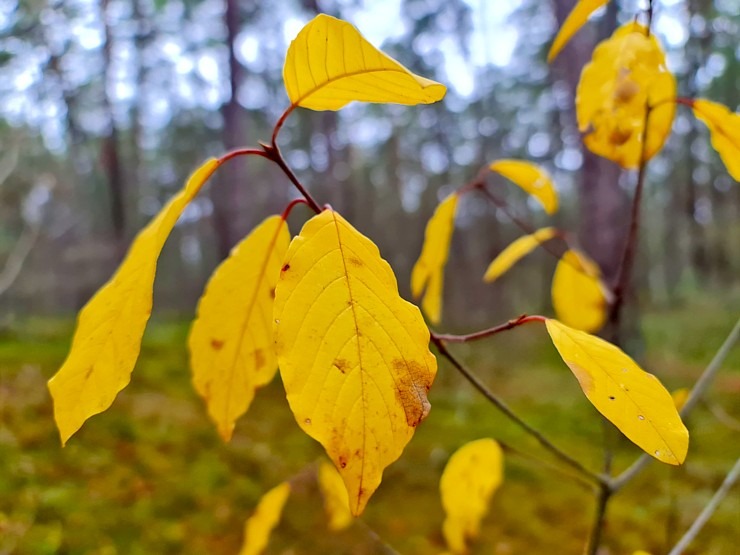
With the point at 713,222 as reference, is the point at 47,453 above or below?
A: above

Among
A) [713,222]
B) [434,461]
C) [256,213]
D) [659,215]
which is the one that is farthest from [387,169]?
[434,461]

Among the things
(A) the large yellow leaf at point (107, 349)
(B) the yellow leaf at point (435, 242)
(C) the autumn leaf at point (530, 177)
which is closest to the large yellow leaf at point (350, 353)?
(A) the large yellow leaf at point (107, 349)

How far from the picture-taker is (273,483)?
5.77ft

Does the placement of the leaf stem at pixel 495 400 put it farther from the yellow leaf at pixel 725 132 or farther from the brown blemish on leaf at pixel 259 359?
the yellow leaf at pixel 725 132

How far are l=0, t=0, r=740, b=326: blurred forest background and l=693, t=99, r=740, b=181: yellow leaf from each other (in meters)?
4.37

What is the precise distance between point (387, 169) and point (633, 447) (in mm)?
10948

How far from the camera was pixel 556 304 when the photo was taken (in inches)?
34.6

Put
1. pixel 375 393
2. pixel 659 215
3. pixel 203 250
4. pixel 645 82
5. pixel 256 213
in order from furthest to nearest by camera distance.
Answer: pixel 659 215 → pixel 203 250 → pixel 256 213 → pixel 645 82 → pixel 375 393

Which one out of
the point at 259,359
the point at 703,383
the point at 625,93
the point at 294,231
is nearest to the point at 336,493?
the point at 259,359

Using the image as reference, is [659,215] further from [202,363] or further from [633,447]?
[202,363]

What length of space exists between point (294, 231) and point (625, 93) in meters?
6.31

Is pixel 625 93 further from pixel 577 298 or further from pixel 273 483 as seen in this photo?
pixel 273 483

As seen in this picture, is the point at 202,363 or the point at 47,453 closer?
the point at 202,363

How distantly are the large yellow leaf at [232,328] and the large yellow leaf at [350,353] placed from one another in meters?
0.18
